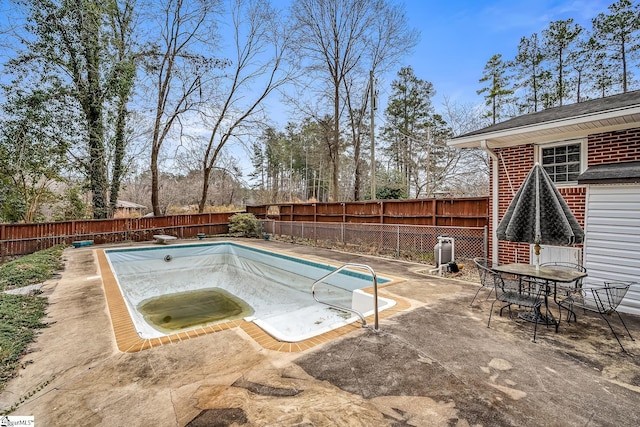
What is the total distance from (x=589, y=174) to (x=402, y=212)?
5.59 meters

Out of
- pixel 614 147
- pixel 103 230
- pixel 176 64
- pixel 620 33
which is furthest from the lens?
pixel 176 64

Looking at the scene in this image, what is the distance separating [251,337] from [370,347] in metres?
1.39

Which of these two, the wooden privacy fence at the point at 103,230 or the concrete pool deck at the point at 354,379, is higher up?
the wooden privacy fence at the point at 103,230

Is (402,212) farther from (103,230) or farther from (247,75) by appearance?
(247,75)

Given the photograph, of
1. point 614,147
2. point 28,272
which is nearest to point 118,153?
point 28,272

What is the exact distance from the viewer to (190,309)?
700 cm

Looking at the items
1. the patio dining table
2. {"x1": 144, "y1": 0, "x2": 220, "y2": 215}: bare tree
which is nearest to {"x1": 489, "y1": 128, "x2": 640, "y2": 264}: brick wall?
the patio dining table

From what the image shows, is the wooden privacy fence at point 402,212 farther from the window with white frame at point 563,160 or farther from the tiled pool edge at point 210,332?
the tiled pool edge at point 210,332

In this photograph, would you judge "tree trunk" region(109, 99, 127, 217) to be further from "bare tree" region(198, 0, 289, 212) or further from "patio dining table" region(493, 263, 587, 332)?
"patio dining table" region(493, 263, 587, 332)

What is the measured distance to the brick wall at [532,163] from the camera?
5.13m

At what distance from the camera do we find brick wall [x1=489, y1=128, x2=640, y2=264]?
5.13 metres

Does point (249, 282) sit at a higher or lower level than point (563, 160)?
lower

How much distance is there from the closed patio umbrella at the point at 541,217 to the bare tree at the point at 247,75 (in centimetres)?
1633


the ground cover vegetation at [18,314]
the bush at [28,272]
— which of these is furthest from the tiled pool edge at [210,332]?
the bush at [28,272]
